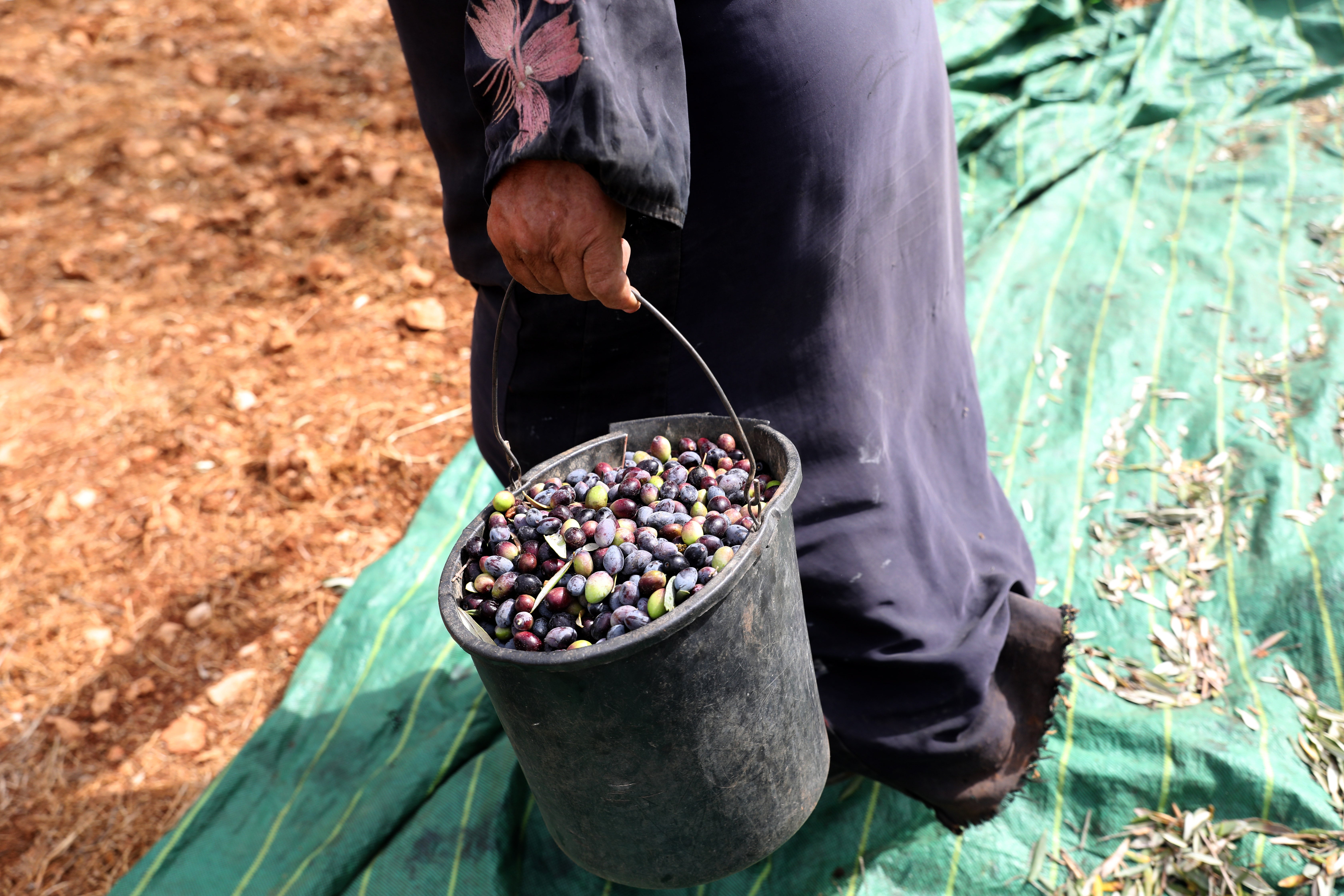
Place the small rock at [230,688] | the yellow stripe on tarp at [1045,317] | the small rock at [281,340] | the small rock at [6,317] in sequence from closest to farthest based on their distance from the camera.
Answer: the small rock at [230,688], the yellow stripe on tarp at [1045,317], the small rock at [281,340], the small rock at [6,317]

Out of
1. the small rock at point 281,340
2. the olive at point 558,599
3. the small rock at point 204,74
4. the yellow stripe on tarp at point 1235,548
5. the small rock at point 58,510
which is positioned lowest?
the small rock at point 58,510

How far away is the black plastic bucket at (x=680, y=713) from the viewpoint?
1.12 meters

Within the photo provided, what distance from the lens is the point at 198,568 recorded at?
3.08 m

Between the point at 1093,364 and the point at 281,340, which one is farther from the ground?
the point at 1093,364

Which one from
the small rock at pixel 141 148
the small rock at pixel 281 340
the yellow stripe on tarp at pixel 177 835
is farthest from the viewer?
the small rock at pixel 141 148

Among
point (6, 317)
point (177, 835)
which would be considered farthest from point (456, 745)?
point (6, 317)

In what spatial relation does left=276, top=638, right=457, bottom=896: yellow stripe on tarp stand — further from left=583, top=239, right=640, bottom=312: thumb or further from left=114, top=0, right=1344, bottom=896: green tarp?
left=583, top=239, right=640, bottom=312: thumb

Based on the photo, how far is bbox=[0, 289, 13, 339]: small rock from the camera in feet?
13.4

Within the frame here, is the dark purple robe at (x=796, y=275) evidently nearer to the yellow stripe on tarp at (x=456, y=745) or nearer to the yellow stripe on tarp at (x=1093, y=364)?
the yellow stripe on tarp at (x=1093, y=364)

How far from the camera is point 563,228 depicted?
3.71 ft

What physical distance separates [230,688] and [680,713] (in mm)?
2055

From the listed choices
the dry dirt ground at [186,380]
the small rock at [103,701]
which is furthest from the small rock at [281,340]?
the small rock at [103,701]

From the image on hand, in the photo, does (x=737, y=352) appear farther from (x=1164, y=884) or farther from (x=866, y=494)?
(x=1164, y=884)

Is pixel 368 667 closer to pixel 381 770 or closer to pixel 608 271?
pixel 381 770
